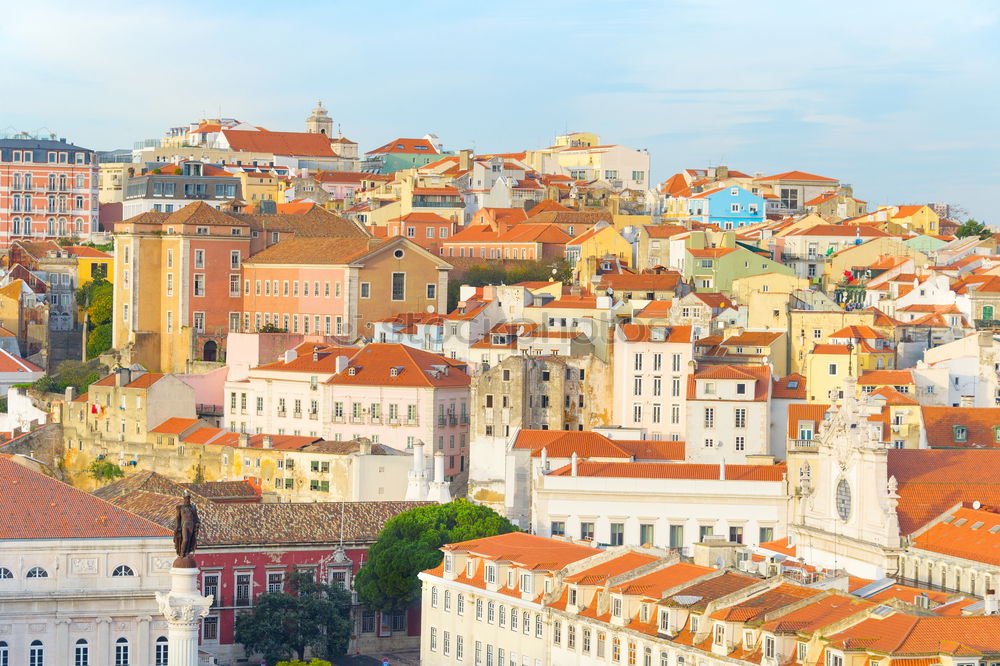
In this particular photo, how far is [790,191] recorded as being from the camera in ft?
462

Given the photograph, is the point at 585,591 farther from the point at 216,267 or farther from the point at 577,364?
the point at 216,267

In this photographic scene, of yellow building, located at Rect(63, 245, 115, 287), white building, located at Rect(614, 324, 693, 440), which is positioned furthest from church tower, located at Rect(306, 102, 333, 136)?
white building, located at Rect(614, 324, 693, 440)

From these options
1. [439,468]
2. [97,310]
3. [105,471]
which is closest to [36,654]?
Answer: [439,468]

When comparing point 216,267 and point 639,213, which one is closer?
point 216,267

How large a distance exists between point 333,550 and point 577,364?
52.3 feet

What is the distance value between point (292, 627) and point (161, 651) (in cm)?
576

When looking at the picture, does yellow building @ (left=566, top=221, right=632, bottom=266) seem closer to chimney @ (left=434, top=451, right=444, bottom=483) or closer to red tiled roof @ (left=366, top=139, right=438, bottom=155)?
chimney @ (left=434, top=451, right=444, bottom=483)

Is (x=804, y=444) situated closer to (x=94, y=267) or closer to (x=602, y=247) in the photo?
(x=602, y=247)

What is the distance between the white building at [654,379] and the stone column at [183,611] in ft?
135

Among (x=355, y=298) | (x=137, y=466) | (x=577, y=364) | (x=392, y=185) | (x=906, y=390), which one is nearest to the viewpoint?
(x=906, y=390)

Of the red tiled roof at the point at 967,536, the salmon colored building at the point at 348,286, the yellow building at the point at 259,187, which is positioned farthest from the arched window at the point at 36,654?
Answer: the yellow building at the point at 259,187

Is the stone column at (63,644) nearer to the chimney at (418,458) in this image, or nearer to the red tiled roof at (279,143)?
the chimney at (418,458)

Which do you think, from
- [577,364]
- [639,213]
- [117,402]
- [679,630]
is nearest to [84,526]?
[679,630]

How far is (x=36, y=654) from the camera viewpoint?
61.6 metres
